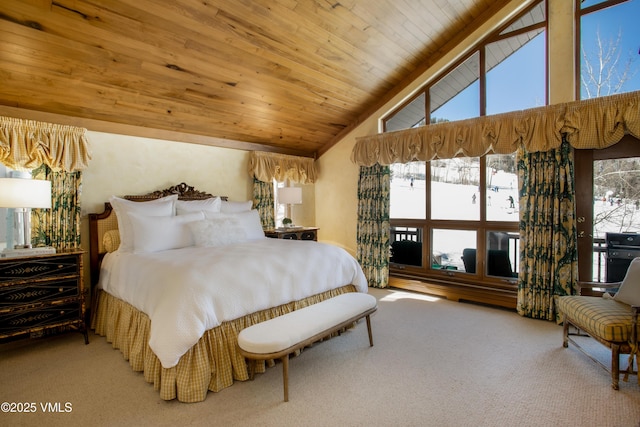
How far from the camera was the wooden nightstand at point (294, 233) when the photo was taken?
489 cm

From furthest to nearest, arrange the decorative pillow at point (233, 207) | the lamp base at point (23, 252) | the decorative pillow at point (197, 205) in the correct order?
1. the decorative pillow at point (233, 207)
2. the decorative pillow at point (197, 205)
3. the lamp base at point (23, 252)

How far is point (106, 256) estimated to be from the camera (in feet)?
10.9

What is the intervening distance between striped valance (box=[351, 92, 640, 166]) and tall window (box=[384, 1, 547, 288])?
→ 1.15ft

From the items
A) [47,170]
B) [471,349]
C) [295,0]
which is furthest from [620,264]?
[47,170]

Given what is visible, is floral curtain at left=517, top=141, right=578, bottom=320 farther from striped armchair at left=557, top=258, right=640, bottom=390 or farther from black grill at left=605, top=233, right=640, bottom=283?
striped armchair at left=557, top=258, right=640, bottom=390

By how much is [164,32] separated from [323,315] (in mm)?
2665

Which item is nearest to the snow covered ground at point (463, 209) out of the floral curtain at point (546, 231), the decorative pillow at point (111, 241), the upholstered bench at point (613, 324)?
the floral curtain at point (546, 231)

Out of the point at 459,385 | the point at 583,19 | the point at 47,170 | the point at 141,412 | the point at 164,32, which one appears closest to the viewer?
the point at 141,412

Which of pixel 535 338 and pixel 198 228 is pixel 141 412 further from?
pixel 535 338

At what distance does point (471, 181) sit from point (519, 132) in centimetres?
89

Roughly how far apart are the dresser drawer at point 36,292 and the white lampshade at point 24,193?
25.9 inches

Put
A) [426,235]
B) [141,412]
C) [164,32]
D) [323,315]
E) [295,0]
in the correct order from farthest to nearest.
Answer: [426,235], [295,0], [164,32], [323,315], [141,412]

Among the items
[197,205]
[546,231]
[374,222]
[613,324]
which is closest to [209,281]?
[197,205]

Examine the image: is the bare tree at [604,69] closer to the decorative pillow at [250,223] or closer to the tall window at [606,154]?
the tall window at [606,154]
